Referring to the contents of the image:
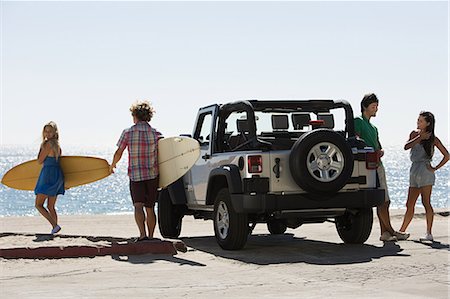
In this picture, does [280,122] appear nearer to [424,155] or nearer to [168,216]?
[424,155]

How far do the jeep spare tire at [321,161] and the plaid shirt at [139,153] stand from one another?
1.96 meters

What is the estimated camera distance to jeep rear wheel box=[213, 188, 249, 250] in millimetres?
11086

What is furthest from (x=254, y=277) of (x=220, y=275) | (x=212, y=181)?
(x=212, y=181)

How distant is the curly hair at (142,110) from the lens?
37.9 ft

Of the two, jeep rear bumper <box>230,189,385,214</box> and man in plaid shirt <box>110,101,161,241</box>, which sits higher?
man in plaid shirt <box>110,101,161,241</box>

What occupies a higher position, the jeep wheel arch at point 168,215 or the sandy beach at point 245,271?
the jeep wheel arch at point 168,215

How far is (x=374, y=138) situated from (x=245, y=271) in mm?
3822

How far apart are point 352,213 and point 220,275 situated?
351 centimetres

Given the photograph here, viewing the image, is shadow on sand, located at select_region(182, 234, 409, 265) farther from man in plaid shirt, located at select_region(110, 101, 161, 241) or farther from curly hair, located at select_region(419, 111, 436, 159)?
curly hair, located at select_region(419, 111, 436, 159)

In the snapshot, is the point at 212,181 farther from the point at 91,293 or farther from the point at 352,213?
the point at 91,293

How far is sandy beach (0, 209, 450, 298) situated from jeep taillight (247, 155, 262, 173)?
1039mm

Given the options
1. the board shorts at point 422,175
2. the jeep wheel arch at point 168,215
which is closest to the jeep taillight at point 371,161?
the board shorts at point 422,175

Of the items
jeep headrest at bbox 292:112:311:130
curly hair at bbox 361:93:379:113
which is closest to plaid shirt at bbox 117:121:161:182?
jeep headrest at bbox 292:112:311:130

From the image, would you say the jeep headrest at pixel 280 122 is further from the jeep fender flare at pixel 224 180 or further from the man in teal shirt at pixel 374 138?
the man in teal shirt at pixel 374 138
